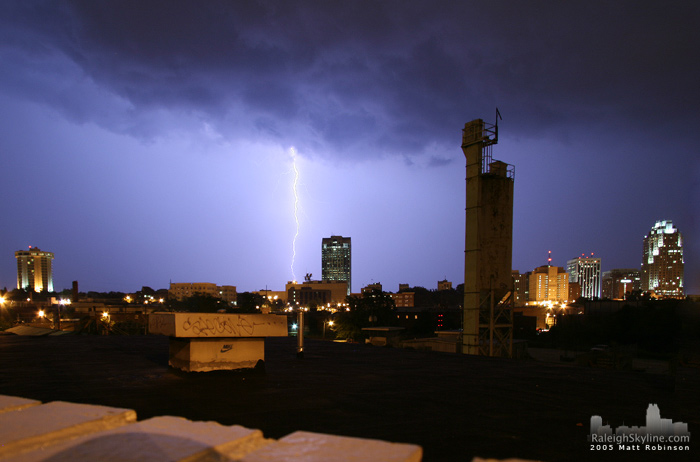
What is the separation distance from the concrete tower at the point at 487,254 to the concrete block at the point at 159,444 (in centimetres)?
2663

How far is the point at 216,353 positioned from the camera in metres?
10.5

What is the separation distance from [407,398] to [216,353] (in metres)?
4.93

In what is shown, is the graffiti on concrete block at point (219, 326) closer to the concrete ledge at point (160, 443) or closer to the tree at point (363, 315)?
the concrete ledge at point (160, 443)

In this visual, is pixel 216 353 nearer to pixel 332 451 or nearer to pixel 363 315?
pixel 332 451

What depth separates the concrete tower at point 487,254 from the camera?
A: 89.0 ft

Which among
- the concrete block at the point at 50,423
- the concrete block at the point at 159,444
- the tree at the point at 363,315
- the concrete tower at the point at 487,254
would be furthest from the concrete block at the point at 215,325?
the tree at the point at 363,315

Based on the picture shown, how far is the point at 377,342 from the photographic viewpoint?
26344 mm

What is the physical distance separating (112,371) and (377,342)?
17623 mm

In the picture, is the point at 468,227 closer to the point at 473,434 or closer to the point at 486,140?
the point at 486,140

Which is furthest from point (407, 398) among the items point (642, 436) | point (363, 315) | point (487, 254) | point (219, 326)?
point (363, 315)

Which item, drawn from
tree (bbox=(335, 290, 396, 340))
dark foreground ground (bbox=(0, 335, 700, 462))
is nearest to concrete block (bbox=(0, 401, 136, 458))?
dark foreground ground (bbox=(0, 335, 700, 462))

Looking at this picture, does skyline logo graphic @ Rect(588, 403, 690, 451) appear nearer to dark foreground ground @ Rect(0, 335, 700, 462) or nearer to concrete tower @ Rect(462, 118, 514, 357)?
dark foreground ground @ Rect(0, 335, 700, 462)

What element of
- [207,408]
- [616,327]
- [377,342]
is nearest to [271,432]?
[207,408]

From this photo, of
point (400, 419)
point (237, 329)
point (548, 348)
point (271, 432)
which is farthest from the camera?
point (548, 348)
